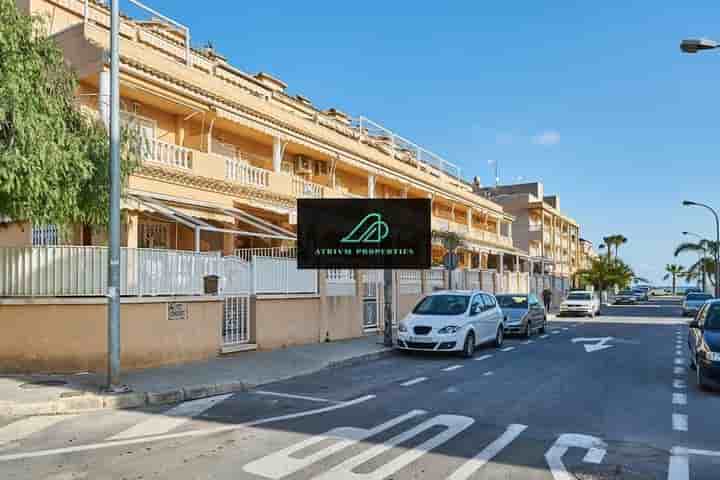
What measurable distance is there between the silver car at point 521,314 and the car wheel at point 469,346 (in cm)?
582

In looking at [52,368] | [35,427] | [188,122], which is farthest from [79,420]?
[188,122]

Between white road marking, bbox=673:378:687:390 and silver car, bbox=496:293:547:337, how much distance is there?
945 centimetres

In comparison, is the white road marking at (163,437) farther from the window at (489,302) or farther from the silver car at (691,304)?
the silver car at (691,304)

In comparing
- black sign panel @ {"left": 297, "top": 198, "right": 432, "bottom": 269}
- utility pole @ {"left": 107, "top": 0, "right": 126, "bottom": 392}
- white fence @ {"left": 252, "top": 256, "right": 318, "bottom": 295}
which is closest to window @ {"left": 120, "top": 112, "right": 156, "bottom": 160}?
white fence @ {"left": 252, "top": 256, "right": 318, "bottom": 295}

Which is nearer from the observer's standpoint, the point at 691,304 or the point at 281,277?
the point at 281,277

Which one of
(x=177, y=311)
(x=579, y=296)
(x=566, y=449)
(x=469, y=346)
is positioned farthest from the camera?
(x=579, y=296)

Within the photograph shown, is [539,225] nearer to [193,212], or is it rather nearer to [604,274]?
[604,274]

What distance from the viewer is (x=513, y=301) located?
23.4 meters

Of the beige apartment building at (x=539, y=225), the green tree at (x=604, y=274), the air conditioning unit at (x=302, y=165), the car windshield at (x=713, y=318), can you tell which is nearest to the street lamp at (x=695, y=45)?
the car windshield at (x=713, y=318)

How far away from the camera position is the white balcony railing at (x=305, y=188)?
2348cm

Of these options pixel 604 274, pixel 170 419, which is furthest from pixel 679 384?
pixel 604 274

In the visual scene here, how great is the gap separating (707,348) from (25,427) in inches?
411

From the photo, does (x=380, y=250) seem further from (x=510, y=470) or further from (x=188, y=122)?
(x=510, y=470)

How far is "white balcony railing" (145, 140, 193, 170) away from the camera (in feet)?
56.2
